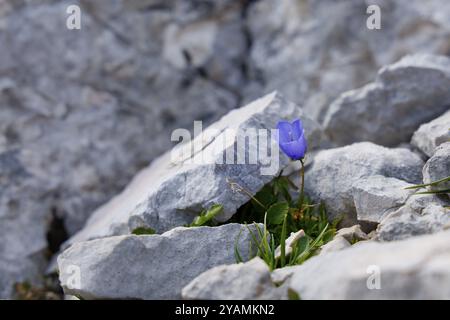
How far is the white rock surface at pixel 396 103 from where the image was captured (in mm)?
4363

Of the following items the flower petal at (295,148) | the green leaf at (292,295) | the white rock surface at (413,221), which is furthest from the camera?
the flower petal at (295,148)

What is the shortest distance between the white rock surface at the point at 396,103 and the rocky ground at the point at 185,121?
0.01 metres

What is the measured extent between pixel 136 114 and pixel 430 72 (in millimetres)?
2720

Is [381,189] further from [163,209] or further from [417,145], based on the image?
[163,209]

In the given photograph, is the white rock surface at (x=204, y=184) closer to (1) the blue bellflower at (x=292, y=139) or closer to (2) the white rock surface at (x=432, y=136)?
(1) the blue bellflower at (x=292, y=139)

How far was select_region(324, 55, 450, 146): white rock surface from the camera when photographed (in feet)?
14.3

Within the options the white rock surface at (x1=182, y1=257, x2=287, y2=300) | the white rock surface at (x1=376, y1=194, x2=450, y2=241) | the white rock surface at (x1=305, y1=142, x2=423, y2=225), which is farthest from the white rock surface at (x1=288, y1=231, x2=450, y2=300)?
the white rock surface at (x1=305, y1=142, x2=423, y2=225)

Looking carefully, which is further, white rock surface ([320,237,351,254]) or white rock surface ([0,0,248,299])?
white rock surface ([0,0,248,299])

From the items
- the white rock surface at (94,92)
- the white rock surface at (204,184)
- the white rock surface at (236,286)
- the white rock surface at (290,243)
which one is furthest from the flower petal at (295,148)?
the white rock surface at (94,92)

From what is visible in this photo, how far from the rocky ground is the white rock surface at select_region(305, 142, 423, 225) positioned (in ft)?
0.04

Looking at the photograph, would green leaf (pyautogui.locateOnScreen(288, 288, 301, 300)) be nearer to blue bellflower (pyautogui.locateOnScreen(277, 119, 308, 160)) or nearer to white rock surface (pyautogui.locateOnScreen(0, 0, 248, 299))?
blue bellflower (pyautogui.locateOnScreen(277, 119, 308, 160))

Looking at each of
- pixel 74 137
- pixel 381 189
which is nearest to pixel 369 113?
pixel 381 189

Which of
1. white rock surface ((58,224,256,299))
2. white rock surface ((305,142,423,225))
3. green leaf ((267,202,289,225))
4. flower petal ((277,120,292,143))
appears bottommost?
white rock surface ((58,224,256,299))
